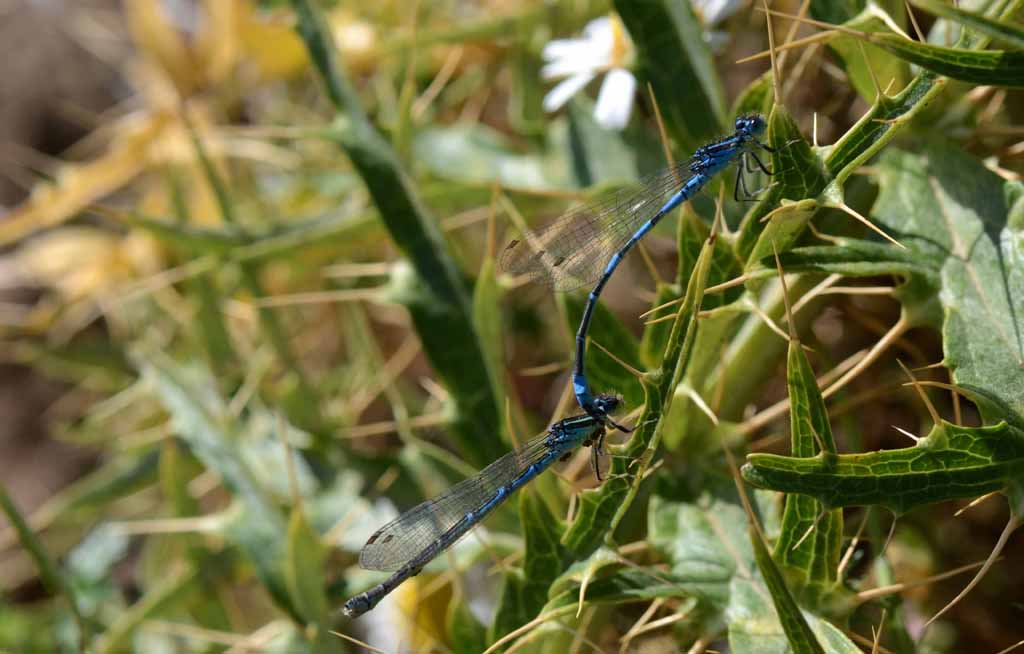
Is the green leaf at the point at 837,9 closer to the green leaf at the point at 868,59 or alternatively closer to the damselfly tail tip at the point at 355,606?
the green leaf at the point at 868,59

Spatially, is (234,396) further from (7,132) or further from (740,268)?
(7,132)

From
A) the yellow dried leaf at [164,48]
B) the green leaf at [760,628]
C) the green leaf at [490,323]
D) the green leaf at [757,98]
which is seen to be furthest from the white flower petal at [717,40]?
the yellow dried leaf at [164,48]

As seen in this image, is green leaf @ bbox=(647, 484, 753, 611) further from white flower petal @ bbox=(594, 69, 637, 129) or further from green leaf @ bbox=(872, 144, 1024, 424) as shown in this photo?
white flower petal @ bbox=(594, 69, 637, 129)

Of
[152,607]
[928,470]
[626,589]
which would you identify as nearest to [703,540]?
[626,589]

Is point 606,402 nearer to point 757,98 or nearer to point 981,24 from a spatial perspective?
point 757,98

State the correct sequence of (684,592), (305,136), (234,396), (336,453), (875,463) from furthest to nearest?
1. (234,396)
2. (336,453)
3. (305,136)
4. (684,592)
5. (875,463)

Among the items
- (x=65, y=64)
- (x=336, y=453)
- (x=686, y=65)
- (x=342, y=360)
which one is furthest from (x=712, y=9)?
(x=65, y=64)
